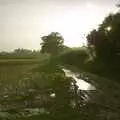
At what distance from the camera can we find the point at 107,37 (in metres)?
32.3

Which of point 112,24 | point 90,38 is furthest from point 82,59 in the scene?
point 112,24

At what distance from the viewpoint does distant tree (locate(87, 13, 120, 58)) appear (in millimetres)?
30547

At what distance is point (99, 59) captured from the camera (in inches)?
1441

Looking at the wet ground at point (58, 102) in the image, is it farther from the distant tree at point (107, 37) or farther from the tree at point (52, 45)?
the tree at point (52, 45)

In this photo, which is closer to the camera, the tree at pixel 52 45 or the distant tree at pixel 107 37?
the distant tree at pixel 107 37

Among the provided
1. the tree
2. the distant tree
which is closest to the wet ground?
the distant tree

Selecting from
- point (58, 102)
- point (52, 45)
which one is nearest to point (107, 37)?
point (58, 102)

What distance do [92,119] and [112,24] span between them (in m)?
21.3

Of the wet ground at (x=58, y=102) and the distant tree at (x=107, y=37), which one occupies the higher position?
the distant tree at (x=107, y=37)

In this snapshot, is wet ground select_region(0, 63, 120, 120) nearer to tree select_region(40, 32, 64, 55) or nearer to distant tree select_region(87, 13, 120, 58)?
distant tree select_region(87, 13, 120, 58)

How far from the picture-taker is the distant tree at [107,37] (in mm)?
30547

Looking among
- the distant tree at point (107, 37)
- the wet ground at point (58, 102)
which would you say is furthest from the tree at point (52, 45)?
the wet ground at point (58, 102)

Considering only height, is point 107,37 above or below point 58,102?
above

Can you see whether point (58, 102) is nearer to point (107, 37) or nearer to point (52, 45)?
point (107, 37)
